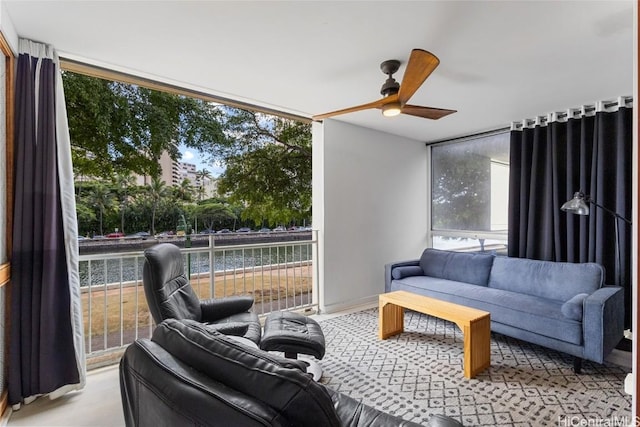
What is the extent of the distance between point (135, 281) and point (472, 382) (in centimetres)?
294

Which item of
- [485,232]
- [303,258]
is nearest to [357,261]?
[303,258]

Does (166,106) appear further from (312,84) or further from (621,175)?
(621,175)

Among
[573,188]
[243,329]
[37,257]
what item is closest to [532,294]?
[573,188]

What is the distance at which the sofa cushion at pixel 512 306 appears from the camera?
2.50 metres

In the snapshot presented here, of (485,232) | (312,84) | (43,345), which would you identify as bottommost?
(43,345)

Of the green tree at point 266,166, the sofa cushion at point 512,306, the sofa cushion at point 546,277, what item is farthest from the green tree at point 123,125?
the sofa cushion at point 546,277

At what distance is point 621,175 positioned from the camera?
2.85 m

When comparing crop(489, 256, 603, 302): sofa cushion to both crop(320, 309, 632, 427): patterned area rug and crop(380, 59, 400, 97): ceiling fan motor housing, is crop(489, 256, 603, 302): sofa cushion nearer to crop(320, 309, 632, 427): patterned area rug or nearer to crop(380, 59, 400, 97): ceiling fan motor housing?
crop(320, 309, 632, 427): patterned area rug

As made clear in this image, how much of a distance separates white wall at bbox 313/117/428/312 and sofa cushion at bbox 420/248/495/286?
0.60 m

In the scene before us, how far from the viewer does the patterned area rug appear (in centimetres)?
195

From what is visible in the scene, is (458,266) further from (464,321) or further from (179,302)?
(179,302)

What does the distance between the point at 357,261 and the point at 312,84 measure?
231 cm

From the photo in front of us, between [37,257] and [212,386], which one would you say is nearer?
[212,386]

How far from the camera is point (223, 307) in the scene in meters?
2.54
